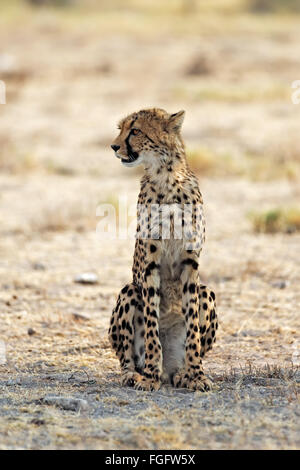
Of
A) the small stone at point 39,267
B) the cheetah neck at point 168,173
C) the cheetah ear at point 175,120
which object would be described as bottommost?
the small stone at point 39,267

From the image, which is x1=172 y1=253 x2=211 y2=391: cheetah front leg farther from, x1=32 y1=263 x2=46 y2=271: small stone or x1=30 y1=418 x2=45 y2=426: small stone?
x1=32 y1=263 x2=46 y2=271: small stone

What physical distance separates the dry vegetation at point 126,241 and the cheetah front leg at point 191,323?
12 cm

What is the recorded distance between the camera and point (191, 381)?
456 centimetres

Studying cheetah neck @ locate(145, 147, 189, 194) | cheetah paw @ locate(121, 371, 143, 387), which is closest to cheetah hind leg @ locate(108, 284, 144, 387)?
cheetah paw @ locate(121, 371, 143, 387)

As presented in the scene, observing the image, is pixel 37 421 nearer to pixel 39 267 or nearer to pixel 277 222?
pixel 39 267

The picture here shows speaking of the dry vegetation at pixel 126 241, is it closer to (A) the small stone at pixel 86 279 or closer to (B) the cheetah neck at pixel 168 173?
(A) the small stone at pixel 86 279

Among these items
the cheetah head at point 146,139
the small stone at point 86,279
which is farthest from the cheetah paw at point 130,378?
the small stone at point 86,279

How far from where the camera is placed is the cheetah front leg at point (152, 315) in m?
4.61

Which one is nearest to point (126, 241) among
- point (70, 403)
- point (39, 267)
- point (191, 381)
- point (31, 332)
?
point (39, 267)

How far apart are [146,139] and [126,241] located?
13.2 ft

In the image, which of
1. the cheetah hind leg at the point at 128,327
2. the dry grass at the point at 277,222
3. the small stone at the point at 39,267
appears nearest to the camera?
the cheetah hind leg at the point at 128,327

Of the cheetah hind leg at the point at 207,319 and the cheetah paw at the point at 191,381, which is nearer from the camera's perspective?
the cheetah paw at the point at 191,381

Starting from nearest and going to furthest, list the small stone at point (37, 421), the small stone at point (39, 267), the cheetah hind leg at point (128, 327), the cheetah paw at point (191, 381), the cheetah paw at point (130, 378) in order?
the small stone at point (37, 421) < the cheetah paw at point (191, 381) < the cheetah paw at point (130, 378) < the cheetah hind leg at point (128, 327) < the small stone at point (39, 267)

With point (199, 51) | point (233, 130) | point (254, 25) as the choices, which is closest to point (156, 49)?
point (199, 51)
